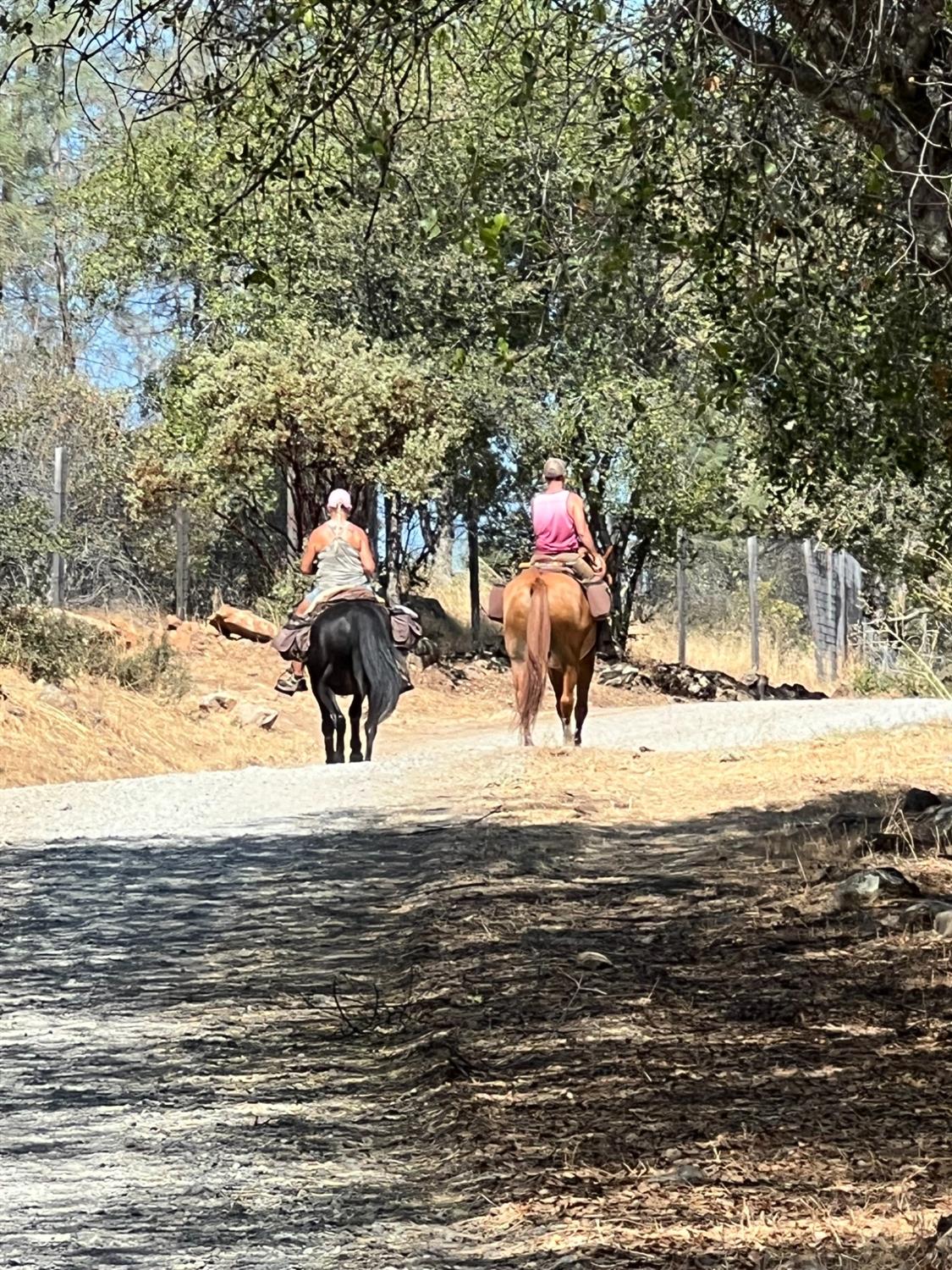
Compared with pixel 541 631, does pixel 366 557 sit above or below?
above

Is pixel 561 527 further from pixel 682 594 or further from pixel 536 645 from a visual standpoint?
pixel 682 594

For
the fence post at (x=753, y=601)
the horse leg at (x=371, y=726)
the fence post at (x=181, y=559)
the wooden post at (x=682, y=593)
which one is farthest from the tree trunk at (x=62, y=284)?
the horse leg at (x=371, y=726)

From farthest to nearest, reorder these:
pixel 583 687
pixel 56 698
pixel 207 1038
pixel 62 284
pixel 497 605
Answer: pixel 62 284 < pixel 56 698 < pixel 583 687 < pixel 497 605 < pixel 207 1038

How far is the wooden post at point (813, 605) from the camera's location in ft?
98.2

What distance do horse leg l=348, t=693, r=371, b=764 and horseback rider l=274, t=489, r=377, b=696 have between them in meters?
0.63

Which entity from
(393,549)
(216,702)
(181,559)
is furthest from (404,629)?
(393,549)

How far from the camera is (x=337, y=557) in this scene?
17281 mm

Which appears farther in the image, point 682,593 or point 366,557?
point 682,593

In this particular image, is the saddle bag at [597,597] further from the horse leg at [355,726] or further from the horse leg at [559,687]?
the horse leg at [355,726]

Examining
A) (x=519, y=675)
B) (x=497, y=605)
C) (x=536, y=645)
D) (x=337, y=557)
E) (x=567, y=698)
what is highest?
(x=337, y=557)

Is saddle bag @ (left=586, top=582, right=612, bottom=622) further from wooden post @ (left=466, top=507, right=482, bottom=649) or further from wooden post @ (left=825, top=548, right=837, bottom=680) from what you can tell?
wooden post @ (left=466, top=507, right=482, bottom=649)

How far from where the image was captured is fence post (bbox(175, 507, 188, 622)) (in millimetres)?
29172

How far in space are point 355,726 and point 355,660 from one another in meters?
0.82

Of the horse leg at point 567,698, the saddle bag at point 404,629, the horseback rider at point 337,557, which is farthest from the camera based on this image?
the saddle bag at point 404,629
